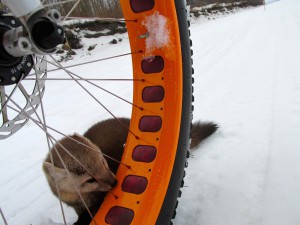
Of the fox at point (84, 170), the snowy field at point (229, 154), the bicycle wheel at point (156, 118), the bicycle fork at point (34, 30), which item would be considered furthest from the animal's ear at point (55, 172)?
the bicycle fork at point (34, 30)

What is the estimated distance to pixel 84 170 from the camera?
175cm

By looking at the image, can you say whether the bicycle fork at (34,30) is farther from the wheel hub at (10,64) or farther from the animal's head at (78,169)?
the animal's head at (78,169)

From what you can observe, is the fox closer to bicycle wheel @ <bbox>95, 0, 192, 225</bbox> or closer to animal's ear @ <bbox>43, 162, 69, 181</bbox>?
animal's ear @ <bbox>43, 162, 69, 181</bbox>

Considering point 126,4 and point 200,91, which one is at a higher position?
point 126,4

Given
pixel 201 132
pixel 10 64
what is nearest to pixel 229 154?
pixel 201 132

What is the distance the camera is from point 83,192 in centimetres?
186

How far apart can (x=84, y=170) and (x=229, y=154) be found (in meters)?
0.98

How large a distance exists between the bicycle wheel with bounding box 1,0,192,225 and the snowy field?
37 centimetres

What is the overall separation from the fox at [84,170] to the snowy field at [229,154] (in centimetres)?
16

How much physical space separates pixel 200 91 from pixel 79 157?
86.8 inches

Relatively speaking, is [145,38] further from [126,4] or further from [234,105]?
[234,105]

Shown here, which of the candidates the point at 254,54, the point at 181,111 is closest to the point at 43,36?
the point at 181,111

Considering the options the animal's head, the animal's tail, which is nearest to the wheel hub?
the animal's head

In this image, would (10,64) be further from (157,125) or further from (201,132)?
(201,132)
